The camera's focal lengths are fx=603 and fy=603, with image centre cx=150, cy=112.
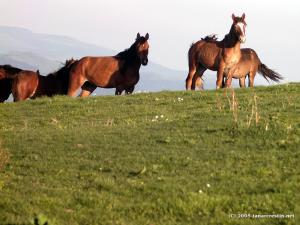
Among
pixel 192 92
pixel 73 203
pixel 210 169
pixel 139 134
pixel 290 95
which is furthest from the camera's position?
pixel 192 92

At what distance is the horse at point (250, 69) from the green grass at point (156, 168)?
10363 millimetres

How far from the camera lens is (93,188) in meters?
8.16

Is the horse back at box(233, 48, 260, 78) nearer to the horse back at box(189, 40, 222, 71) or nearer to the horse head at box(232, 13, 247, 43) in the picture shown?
the horse back at box(189, 40, 222, 71)

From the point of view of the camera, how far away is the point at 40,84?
24.0 meters

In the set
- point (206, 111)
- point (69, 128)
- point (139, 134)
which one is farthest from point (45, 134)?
point (206, 111)

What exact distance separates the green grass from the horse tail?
11.8 meters

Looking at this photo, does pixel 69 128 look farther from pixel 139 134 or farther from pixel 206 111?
pixel 206 111

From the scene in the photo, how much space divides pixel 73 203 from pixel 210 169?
2270 millimetres

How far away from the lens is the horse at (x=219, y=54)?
22.1 meters

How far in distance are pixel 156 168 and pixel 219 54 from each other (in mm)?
14662

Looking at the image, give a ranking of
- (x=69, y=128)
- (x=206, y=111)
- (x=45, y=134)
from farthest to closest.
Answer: (x=206, y=111)
(x=69, y=128)
(x=45, y=134)

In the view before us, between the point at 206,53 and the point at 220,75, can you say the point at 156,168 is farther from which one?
the point at 206,53

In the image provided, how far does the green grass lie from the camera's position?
7.29 meters

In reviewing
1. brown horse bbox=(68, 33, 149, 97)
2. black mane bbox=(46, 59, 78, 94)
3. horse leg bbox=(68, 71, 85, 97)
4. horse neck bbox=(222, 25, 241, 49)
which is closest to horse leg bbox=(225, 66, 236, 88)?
horse neck bbox=(222, 25, 241, 49)
